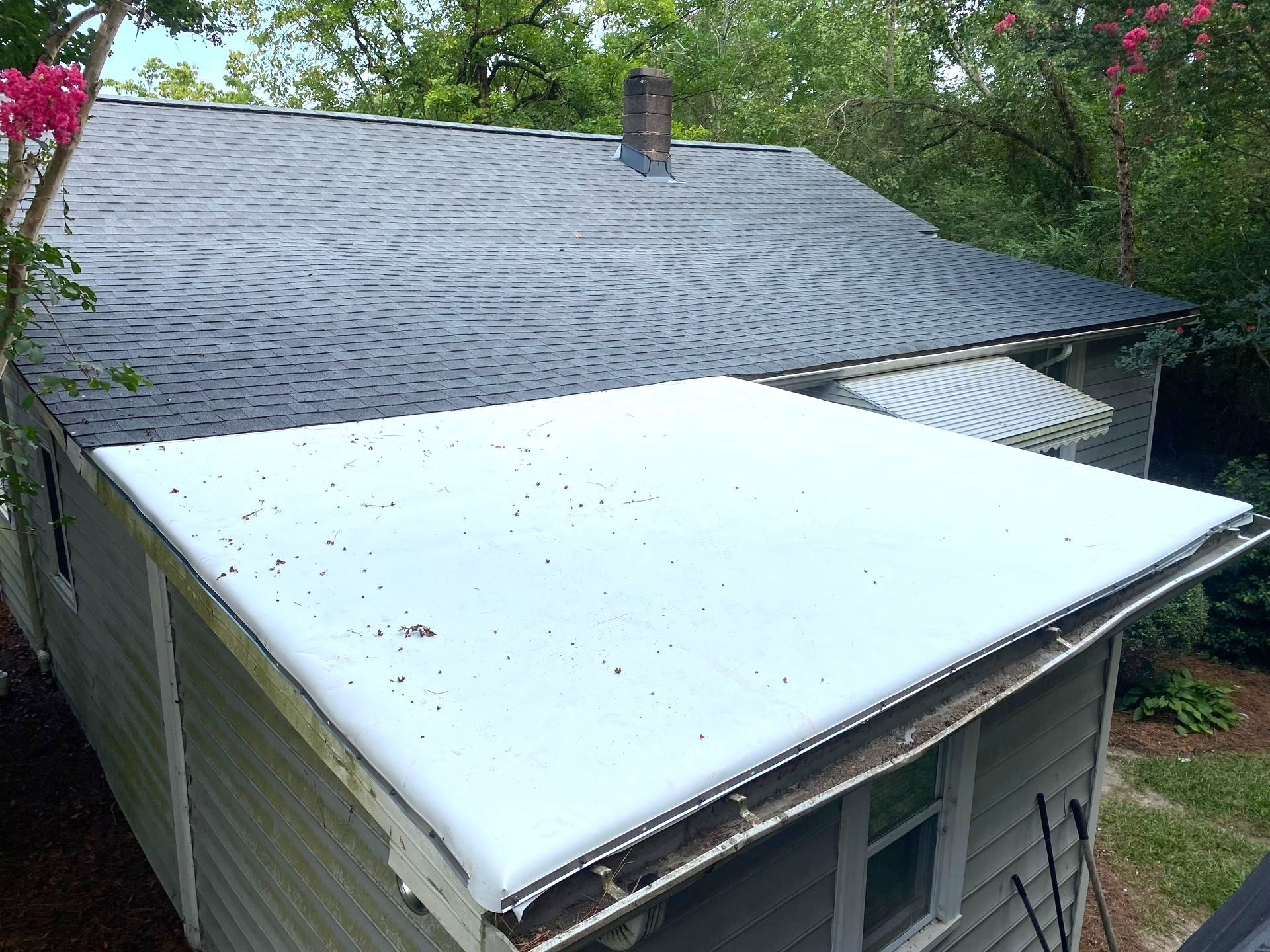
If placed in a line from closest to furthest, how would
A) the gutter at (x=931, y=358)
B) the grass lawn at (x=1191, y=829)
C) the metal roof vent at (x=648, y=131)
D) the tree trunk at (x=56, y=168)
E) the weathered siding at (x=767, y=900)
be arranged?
the weathered siding at (x=767, y=900), the tree trunk at (x=56, y=168), the grass lawn at (x=1191, y=829), the gutter at (x=931, y=358), the metal roof vent at (x=648, y=131)

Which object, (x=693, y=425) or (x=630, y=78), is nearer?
(x=693, y=425)

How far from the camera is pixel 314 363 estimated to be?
5.71 meters

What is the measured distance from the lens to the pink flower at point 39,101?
12.5 feet

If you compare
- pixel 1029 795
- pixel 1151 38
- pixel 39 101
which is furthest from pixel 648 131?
pixel 1029 795

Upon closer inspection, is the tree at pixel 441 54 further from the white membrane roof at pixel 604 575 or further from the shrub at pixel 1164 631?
the white membrane roof at pixel 604 575

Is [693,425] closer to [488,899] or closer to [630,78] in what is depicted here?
[488,899]

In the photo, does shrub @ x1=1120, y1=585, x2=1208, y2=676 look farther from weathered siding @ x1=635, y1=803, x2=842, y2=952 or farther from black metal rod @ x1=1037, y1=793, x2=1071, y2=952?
weathered siding @ x1=635, y1=803, x2=842, y2=952

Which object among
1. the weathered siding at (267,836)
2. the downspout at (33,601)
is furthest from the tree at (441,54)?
the weathered siding at (267,836)

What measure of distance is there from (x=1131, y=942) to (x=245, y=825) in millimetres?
5452

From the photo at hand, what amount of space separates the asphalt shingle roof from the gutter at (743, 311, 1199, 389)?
0.10 m

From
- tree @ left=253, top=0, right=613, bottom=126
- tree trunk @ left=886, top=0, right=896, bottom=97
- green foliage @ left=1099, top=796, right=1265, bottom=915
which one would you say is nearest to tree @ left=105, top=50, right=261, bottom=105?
tree @ left=253, top=0, right=613, bottom=126

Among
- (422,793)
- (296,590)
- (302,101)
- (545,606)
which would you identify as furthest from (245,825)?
(302,101)

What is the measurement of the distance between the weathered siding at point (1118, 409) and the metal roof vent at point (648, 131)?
19.4ft

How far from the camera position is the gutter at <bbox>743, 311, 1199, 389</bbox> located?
23.1 feet
